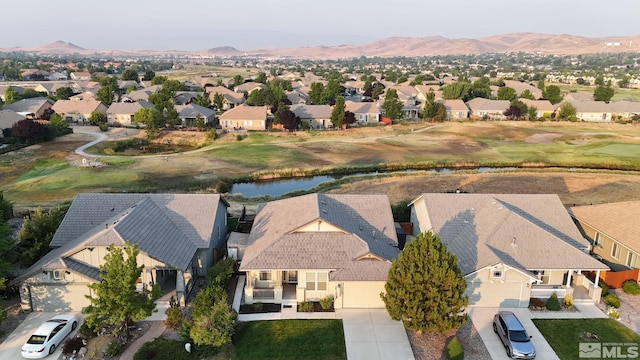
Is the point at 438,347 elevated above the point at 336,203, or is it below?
below

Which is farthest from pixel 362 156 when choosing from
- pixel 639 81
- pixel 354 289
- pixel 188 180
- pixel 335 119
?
pixel 639 81

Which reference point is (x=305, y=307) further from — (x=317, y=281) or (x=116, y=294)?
(x=116, y=294)

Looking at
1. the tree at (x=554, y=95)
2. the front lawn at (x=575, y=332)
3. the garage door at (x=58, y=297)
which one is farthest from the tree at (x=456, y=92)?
the garage door at (x=58, y=297)

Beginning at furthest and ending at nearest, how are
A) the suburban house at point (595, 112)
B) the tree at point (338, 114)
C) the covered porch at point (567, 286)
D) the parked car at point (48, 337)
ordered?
the suburban house at point (595, 112) → the tree at point (338, 114) → the covered porch at point (567, 286) → the parked car at point (48, 337)

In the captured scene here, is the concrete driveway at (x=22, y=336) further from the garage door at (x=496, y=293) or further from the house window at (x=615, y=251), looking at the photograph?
the house window at (x=615, y=251)

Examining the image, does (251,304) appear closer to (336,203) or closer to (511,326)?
(336,203)

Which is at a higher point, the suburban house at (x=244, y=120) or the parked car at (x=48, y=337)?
the suburban house at (x=244, y=120)

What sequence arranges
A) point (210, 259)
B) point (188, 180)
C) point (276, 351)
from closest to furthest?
point (276, 351) → point (210, 259) → point (188, 180)
